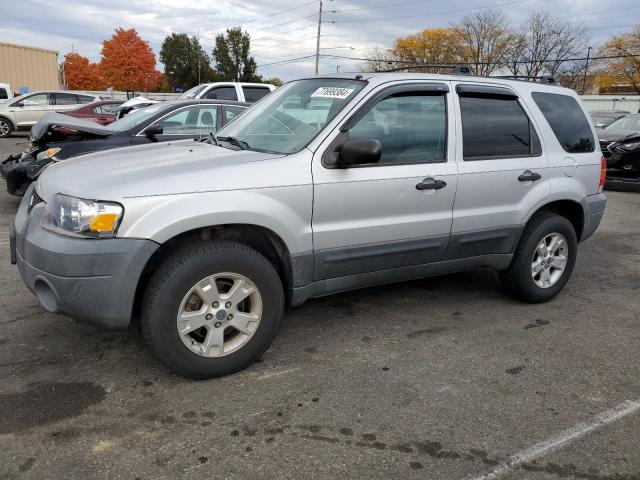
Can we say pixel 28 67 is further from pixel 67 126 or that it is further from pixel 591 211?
pixel 591 211

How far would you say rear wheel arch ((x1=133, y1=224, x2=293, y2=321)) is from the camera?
10.1 feet

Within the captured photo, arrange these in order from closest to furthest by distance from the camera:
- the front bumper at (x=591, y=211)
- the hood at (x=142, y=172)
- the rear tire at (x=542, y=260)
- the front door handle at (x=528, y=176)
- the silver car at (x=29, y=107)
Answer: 1. the hood at (x=142, y=172)
2. the front door handle at (x=528, y=176)
3. the rear tire at (x=542, y=260)
4. the front bumper at (x=591, y=211)
5. the silver car at (x=29, y=107)

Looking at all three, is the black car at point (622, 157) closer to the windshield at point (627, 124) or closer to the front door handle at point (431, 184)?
the windshield at point (627, 124)

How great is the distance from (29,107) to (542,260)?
20483 millimetres

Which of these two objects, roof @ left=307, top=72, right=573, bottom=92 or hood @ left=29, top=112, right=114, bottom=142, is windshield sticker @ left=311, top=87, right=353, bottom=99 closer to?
roof @ left=307, top=72, right=573, bottom=92

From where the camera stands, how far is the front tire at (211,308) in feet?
9.71

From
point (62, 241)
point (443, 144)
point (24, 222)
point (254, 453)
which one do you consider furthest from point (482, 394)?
point (24, 222)

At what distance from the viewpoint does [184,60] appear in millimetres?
69000

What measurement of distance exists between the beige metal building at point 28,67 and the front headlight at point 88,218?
32617mm

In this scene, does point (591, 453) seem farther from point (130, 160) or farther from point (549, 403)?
point (130, 160)

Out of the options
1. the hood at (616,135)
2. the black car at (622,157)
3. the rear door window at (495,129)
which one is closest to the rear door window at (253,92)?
the black car at (622,157)

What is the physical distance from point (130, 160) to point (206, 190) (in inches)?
29.1

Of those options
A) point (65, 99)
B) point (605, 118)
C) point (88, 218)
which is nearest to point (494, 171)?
point (88, 218)

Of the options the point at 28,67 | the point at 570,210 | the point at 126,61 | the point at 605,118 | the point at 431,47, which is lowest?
the point at 570,210
